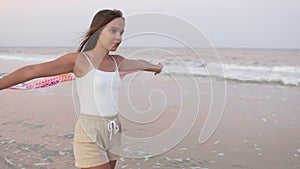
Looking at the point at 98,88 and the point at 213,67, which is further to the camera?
the point at 213,67

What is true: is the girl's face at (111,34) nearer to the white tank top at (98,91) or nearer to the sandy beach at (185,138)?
the white tank top at (98,91)

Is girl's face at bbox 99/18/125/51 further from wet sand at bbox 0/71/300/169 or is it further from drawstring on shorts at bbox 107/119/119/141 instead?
wet sand at bbox 0/71/300/169

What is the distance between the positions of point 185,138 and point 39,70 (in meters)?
3.87

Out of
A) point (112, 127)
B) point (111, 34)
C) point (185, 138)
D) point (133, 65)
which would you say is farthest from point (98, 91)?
point (185, 138)

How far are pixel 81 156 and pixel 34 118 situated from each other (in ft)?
16.1

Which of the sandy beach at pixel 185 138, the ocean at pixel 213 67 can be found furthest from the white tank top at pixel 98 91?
the sandy beach at pixel 185 138

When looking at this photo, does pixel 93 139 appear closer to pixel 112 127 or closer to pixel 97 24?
pixel 112 127

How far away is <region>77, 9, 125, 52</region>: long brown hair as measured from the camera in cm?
242

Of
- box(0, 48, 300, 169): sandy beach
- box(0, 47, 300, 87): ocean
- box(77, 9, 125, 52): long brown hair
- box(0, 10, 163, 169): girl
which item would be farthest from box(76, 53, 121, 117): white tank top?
box(0, 48, 300, 169): sandy beach

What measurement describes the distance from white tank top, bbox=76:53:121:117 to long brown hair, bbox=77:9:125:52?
0.14 meters

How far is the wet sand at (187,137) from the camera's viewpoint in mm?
4633

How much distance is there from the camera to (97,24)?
2.44 metres

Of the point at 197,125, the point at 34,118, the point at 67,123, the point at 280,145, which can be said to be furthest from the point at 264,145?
the point at 34,118

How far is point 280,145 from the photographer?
5.45 m
